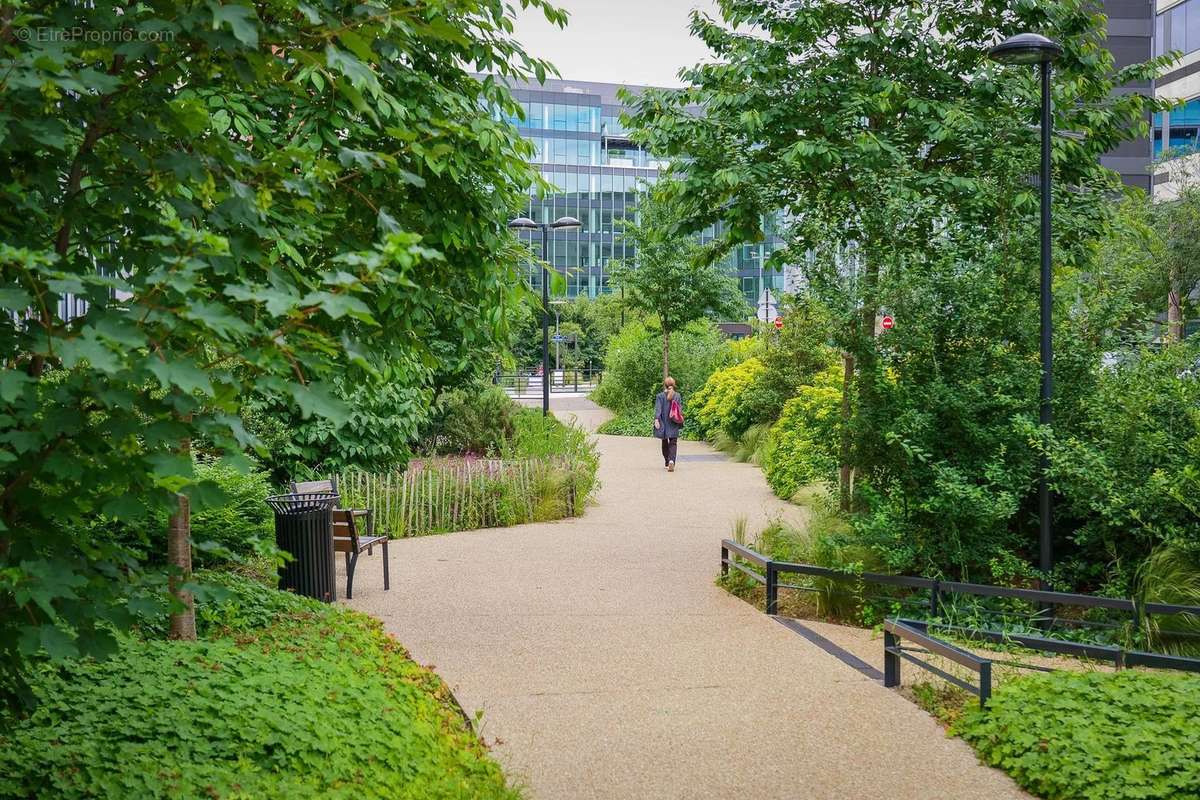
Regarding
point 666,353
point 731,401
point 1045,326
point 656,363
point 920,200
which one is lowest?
point 731,401

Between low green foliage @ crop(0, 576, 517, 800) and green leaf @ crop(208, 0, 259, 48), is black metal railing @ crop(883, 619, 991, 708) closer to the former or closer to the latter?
low green foliage @ crop(0, 576, 517, 800)

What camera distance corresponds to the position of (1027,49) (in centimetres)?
851

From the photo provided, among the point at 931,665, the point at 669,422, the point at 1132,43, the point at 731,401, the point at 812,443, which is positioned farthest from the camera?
the point at 1132,43

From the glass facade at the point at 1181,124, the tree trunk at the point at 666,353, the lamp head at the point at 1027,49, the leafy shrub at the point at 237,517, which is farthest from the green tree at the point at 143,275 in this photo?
the glass facade at the point at 1181,124

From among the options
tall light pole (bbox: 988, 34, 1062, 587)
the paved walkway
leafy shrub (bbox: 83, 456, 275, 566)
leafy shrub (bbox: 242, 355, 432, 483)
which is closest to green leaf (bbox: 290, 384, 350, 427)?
the paved walkway

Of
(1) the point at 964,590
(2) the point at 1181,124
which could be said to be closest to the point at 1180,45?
(2) the point at 1181,124

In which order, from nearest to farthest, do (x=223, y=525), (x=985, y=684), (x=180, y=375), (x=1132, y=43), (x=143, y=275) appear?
(x=180, y=375) → (x=143, y=275) → (x=985, y=684) → (x=223, y=525) → (x=1132, y=43)

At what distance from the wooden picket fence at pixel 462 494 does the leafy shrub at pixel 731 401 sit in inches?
407

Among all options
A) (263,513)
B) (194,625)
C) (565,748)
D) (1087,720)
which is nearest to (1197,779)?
(1087,720)

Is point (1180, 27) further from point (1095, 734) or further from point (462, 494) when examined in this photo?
point (1095, 734)

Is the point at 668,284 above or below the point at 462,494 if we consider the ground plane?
above

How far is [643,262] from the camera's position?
1325 inches

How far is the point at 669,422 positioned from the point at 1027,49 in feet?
45.7

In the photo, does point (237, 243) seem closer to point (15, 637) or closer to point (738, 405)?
point (15, 637)
